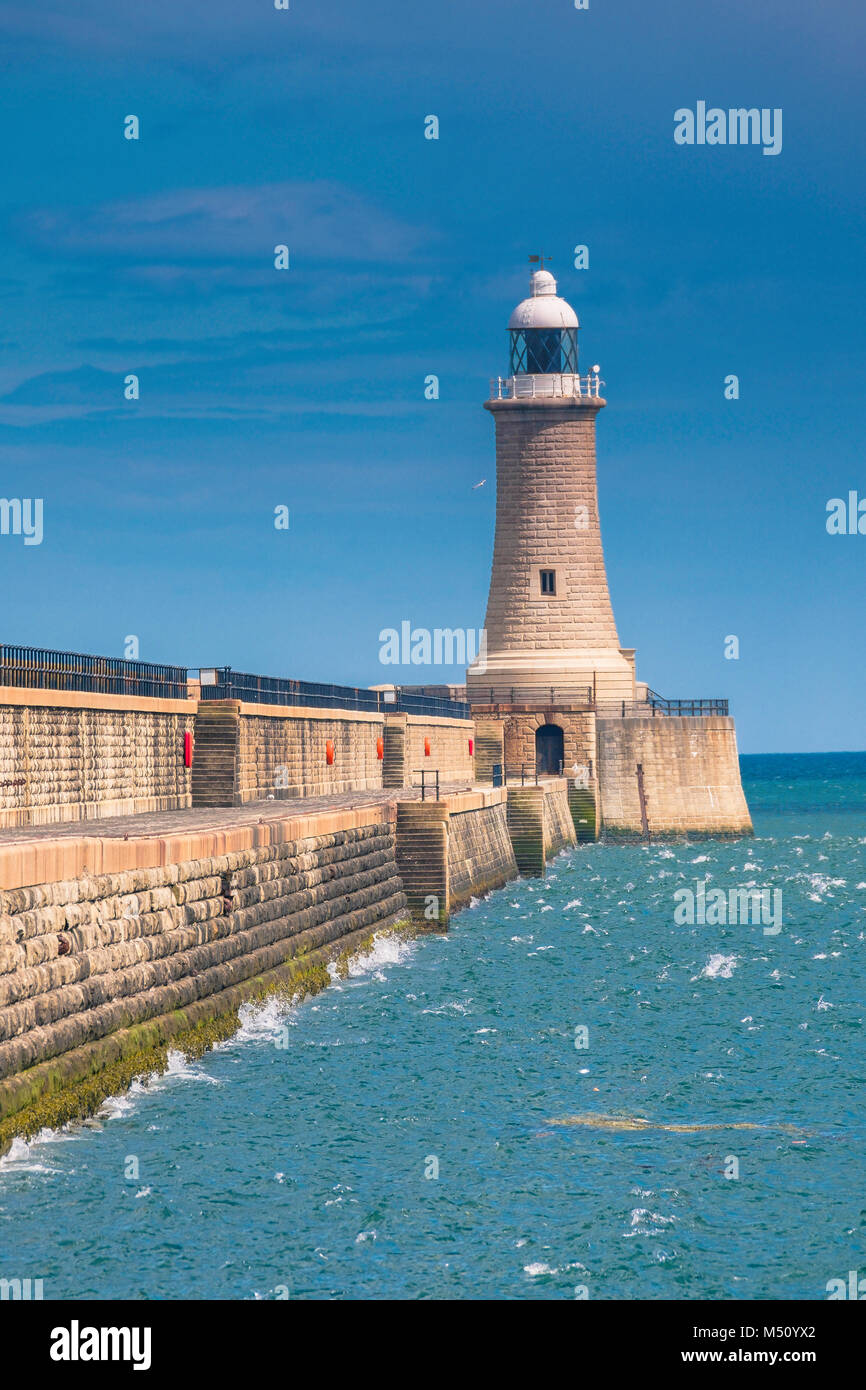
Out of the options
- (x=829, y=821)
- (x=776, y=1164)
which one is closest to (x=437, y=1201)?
(x=776, y=1164)

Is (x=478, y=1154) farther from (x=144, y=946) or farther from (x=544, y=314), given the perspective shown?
(x=544, y=314)

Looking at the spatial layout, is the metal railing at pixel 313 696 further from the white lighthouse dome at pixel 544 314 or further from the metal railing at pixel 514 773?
the white lighthouse dome at pixel 544 314

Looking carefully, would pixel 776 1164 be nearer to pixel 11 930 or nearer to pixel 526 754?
pixel 11 930

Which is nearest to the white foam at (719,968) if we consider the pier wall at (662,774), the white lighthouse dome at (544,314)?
the pier wall at (662,774)

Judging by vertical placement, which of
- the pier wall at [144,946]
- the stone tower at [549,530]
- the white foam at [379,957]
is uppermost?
the stone tower at [549,530]

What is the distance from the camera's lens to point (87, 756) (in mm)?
33344

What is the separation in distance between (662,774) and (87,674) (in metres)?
36.8

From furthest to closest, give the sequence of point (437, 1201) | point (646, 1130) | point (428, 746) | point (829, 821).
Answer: point (829, 821), point (428, 746), point (646, 1130), point (437, 1201)

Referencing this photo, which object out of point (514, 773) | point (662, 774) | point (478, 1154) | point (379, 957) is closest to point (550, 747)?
point (514, 773)

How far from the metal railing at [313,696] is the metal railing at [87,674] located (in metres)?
1.62

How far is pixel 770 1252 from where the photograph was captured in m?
15.3

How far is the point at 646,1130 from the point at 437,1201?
357 centimetres

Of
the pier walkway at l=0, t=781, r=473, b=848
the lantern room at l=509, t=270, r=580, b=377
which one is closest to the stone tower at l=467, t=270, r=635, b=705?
the lantern room at l=509, t=270, r=580, b=377

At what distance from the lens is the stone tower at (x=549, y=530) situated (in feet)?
220
